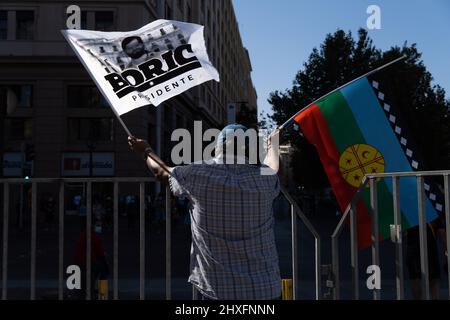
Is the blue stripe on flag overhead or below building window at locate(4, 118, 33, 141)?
below

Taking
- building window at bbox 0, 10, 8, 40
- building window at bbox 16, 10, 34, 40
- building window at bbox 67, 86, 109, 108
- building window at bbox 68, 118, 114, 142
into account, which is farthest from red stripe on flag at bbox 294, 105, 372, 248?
building window at bbox 0, 10, 8, 40

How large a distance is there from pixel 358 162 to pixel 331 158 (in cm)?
22

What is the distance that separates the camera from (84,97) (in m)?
30.5

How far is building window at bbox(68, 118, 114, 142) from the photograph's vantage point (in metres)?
30.3

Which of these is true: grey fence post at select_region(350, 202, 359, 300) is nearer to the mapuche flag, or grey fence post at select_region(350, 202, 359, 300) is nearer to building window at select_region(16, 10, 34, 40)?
the mapuche flag

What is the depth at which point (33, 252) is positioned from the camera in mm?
3982

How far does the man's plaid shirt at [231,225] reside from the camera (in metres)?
2.60

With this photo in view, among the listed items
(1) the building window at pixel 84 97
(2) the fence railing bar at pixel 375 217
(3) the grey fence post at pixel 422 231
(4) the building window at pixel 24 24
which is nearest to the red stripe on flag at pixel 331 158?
(2) the fence railing bar at pixel 375 217

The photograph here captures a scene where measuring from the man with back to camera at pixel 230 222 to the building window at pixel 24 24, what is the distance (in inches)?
1212

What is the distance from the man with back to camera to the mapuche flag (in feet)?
5.15

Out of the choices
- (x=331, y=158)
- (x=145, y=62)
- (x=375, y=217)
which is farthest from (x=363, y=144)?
(x=145, y=62)

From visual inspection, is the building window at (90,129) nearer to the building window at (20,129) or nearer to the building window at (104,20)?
the building window at (20,129)

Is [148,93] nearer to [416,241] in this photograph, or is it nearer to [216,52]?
[416,241]

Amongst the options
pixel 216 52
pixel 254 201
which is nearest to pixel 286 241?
pixel 254 201
